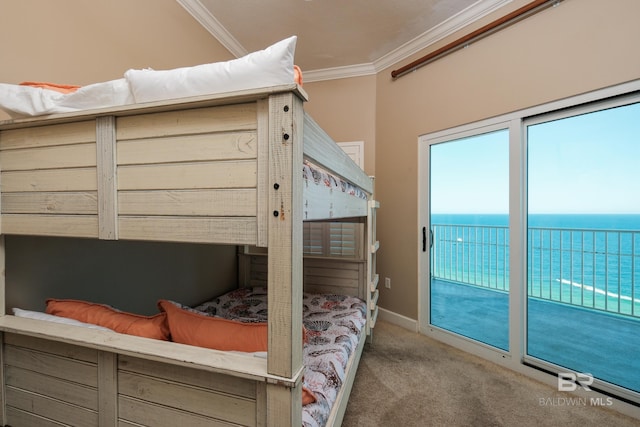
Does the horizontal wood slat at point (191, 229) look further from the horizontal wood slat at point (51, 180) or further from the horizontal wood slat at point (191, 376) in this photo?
the horizontal wood slat at point (191, 376)

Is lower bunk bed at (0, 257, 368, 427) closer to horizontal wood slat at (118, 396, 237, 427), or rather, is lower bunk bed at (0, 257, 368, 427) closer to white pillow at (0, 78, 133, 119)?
horizontal wood slat at (118, 396, 237, 427)

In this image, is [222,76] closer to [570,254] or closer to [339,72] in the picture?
[339,72]

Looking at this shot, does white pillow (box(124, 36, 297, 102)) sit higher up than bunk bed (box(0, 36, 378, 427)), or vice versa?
white pillow (box(124, 36, 297, 102))

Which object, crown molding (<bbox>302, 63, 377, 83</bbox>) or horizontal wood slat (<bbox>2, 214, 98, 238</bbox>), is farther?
crown molding (<bbox>302, 63, 377, 83</bbox>)

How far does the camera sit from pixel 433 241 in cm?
275

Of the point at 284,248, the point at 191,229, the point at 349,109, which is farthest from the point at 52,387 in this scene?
the point at 349,109

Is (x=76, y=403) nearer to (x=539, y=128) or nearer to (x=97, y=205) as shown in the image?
(x=97, y=205)

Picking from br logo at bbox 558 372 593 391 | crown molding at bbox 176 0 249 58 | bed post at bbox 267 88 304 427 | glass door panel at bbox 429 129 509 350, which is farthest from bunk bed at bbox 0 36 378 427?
br logo at bbox 558 372 593 391

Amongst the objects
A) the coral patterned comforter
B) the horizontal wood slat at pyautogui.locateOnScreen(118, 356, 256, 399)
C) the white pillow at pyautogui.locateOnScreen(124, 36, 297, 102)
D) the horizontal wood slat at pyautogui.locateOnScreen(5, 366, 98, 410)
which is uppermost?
the white pillow at pyautogui.locateOnScreen(124, 36, 297, 102)

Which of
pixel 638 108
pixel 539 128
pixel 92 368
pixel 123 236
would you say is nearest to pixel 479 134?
pixel 539 128

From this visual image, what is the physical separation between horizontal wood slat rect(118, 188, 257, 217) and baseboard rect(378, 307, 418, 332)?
8.46 ft

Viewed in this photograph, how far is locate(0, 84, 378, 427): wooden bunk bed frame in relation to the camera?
2.33ft

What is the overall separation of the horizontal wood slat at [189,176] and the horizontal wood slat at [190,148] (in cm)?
2

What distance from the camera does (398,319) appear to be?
9.66ft
